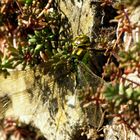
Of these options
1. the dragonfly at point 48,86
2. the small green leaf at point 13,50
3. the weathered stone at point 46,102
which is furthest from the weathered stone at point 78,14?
the small green leaf at point 13,50

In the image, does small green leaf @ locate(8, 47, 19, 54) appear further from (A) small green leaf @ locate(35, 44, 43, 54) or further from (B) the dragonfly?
(B) the dragonfly

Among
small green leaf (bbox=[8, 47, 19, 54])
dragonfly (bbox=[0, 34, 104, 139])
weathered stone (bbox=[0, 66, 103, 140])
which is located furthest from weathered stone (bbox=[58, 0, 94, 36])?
small green leaf (bbox=[8, 47, 19, 54])

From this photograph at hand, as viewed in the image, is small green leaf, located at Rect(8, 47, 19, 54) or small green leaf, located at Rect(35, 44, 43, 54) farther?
small green leaf, located at Rect(35, 44, 43, 54)

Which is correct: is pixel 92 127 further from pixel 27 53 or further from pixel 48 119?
pixel 27 53

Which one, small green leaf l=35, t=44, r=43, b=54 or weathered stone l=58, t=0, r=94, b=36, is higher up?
weathered stone l=58, t=0, r=94, b=36

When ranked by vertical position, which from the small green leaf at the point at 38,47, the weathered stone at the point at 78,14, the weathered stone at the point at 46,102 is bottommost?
the weathered stone at the point at 46,102

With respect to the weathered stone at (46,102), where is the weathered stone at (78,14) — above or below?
above

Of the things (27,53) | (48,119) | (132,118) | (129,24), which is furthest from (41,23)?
(132,118)

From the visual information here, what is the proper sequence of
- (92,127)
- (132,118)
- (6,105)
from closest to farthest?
(132,118) → (92,127) → (6,105)

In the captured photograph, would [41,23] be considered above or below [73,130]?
above

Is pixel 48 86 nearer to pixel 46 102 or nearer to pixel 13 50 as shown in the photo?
pixel 46 102

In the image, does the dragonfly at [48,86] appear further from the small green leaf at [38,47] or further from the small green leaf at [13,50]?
the small green leaf at [13,50]
